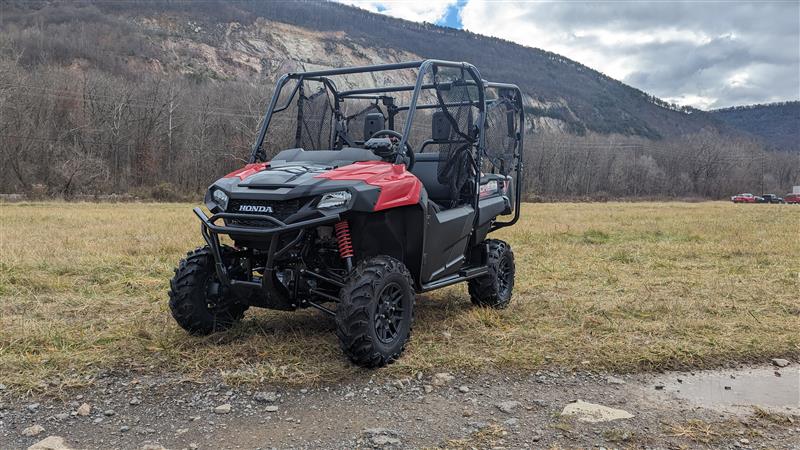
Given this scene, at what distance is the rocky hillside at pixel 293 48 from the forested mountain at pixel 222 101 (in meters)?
0.41

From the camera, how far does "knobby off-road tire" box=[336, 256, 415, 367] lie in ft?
15.0

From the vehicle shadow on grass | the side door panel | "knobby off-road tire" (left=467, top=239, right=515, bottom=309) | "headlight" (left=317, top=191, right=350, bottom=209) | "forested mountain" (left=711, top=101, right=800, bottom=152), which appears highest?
"forested mountain" (left=711, top=101, right=800, bottom=152)

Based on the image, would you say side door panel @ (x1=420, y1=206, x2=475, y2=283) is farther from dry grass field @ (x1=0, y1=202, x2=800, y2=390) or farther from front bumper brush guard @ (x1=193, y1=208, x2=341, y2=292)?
front bumper brush guard @ (x1=193, y1=208, x2=341, y2=292)

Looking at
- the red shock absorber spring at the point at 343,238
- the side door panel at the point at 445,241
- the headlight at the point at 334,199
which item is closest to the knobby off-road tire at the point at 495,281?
the side door panel at the point at 445,241

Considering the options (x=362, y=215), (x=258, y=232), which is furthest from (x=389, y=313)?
(x=258, y=232)

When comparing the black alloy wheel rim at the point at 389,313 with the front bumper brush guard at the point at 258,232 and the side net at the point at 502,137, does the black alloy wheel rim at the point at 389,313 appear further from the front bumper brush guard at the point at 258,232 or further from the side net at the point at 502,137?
the side net at the point at 502,137

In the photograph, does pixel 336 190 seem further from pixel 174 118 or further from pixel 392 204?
pixel 174 118

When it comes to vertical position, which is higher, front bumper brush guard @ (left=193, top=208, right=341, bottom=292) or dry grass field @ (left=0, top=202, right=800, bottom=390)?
front bumper brush guard @ (left=193, top=208, right=341, bottom=292)

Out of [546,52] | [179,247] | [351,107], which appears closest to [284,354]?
[351,107]

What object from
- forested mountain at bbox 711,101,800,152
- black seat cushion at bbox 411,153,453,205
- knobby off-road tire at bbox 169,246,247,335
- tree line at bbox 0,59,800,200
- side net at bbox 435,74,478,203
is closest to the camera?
knobby off-road tire at bbox 169,246,247,335

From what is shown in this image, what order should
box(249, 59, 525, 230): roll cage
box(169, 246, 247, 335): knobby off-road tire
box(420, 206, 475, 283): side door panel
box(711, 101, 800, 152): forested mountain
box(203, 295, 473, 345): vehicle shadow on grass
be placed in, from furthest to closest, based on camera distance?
A: box(711, 101, 800, 152): forested mountain → box(249, 59, 525, 230): roll cage → box(420, 206, 475, 283): side door panel → box(203, 295, 473, 345): vehicle shadow on grass → box(169, 246, 247, 335): knobby off-road tire

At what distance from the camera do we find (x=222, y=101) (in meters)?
51.6

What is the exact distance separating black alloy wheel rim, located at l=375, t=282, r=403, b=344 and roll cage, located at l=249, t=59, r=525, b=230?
4.11 feet

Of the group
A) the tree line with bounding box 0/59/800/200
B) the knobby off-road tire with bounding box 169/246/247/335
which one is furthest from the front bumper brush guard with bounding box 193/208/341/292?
the tree line with bounding box 0/59/800/200
